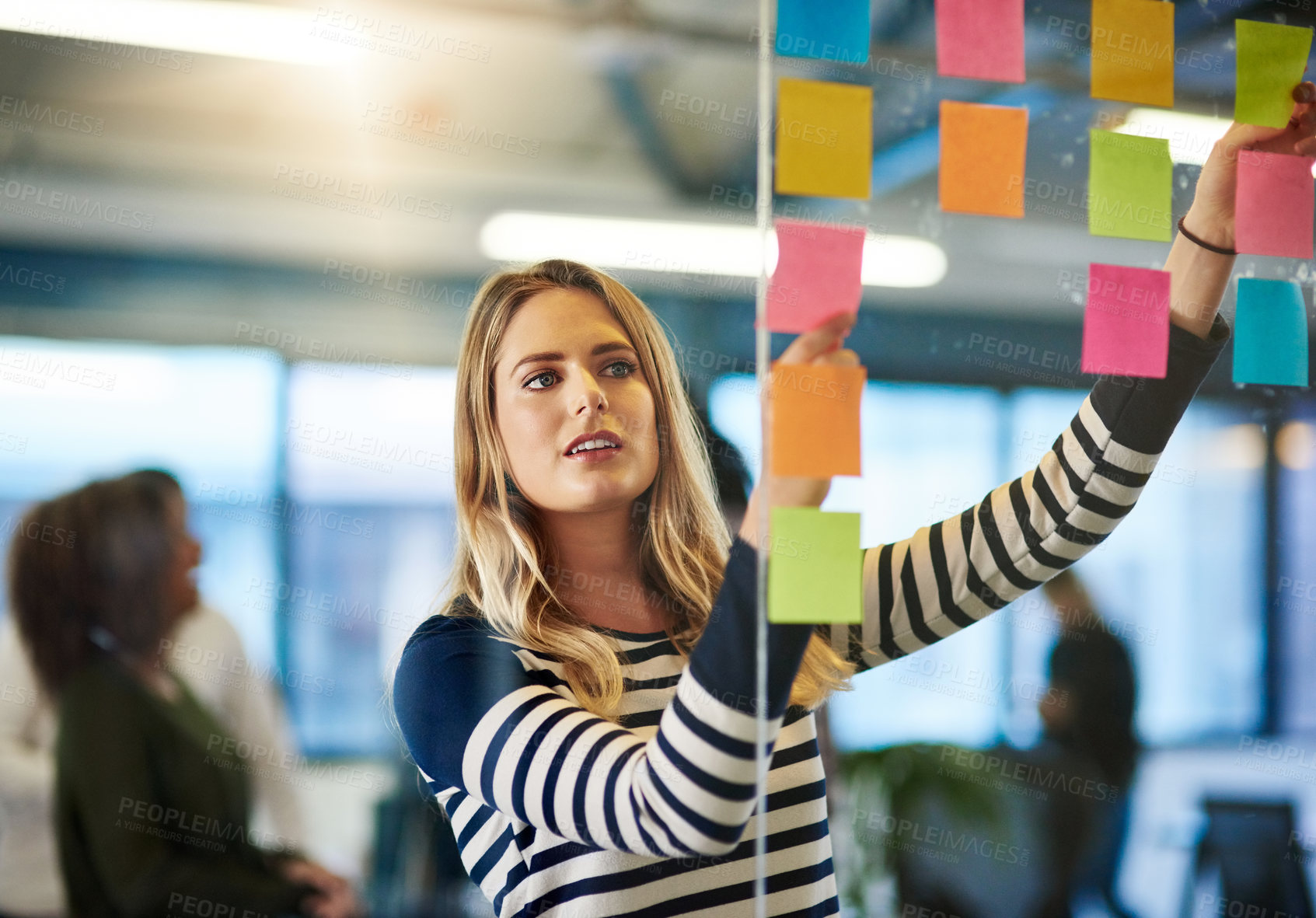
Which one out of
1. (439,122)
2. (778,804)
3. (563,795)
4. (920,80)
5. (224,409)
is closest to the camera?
(563,795)

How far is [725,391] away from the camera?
3.93 ft

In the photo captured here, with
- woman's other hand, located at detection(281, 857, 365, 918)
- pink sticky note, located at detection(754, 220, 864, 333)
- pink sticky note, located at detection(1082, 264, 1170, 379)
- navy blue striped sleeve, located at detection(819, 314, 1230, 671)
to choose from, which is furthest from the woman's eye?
woman's other hand, located at detection(281, 857, 365, 918)

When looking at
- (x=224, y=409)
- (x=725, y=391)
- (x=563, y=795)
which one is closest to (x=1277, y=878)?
(x=725, y=391)

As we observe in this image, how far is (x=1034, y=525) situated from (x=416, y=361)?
0.89 metres

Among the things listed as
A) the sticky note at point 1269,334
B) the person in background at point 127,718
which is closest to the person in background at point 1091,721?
the sticky note at point 1269,334

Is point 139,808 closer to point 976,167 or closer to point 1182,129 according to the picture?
point 976,167

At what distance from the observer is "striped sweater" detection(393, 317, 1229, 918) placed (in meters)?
0.58

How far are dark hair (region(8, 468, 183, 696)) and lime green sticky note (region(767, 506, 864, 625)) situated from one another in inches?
41.3

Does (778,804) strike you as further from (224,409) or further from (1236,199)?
(224,409)

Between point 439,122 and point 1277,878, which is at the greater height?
point 439,122

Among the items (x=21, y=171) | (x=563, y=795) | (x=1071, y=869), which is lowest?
(x=1071, y=869)

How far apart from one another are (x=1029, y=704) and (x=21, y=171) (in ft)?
5.61

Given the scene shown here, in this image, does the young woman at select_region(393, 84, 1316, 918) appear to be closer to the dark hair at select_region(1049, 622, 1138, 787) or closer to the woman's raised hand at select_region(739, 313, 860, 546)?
the woman's raised hand at select_region(739, 313, 860, 546)

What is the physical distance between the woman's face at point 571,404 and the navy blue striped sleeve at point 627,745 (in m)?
0.19
